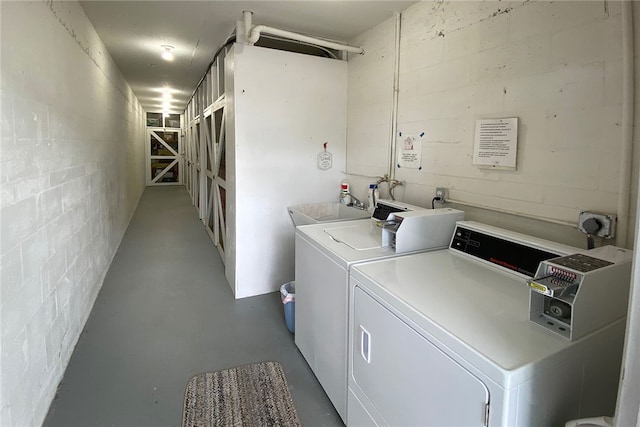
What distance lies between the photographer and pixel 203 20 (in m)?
2.98

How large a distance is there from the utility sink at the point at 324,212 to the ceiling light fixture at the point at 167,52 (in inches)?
89.9

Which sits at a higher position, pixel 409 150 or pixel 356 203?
pixel 409 150

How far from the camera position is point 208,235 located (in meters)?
5.49

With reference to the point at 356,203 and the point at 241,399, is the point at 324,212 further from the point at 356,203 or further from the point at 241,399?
the point at 241,399

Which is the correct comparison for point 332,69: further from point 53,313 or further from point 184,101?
point 184,101


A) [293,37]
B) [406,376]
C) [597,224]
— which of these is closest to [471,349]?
[406,376]

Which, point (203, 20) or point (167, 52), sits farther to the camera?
point (167, 52)

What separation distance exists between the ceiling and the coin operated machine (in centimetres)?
215

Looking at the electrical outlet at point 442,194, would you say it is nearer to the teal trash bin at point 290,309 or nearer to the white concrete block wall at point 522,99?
the white concrete block wall at point 522,99

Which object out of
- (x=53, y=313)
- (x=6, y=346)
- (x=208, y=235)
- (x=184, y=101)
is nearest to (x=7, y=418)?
(x=6, y=346)

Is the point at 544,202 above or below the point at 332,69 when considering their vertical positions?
below

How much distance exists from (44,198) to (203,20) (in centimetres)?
194

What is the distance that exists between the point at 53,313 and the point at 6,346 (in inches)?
25.5

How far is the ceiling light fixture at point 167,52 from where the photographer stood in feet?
12.6
